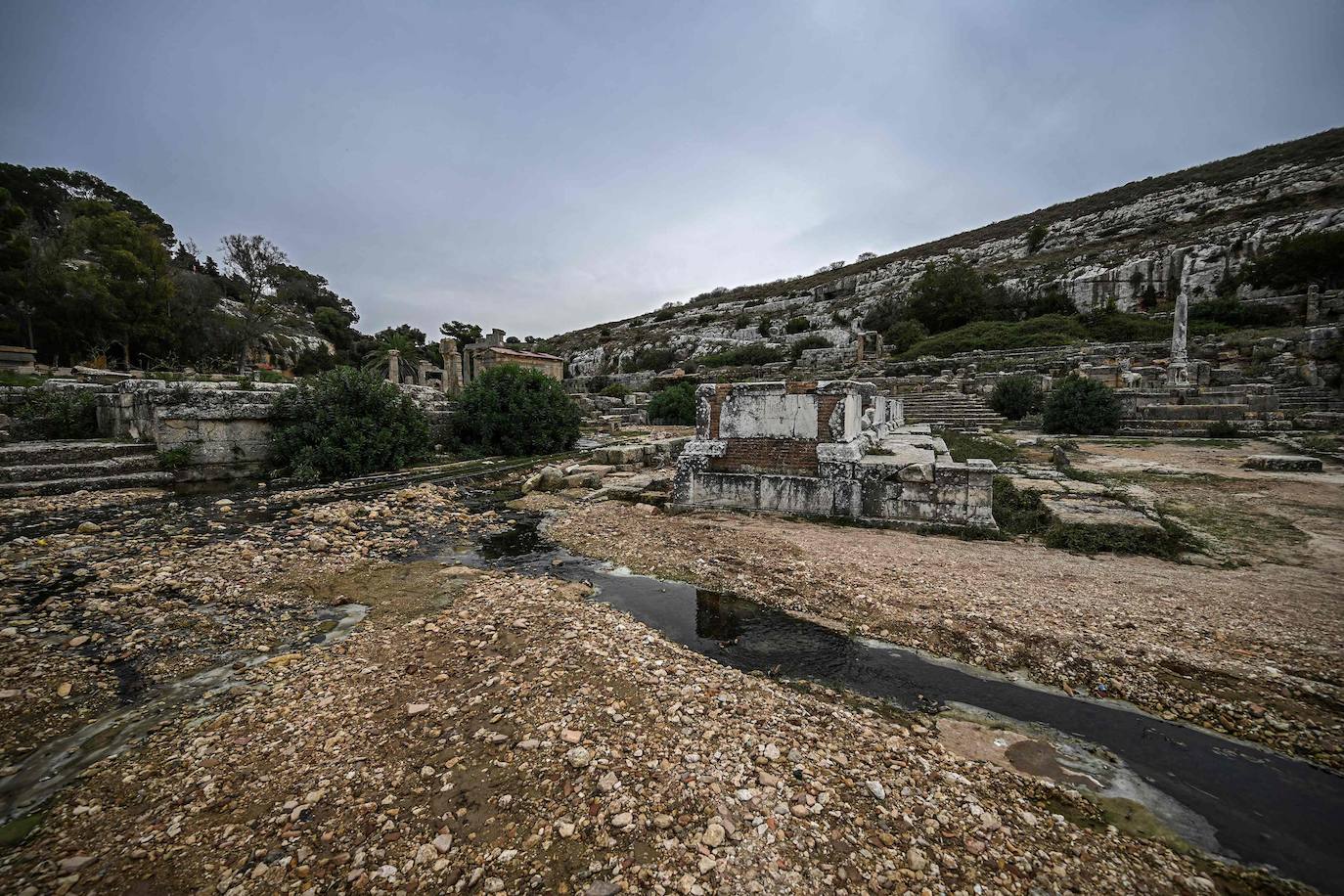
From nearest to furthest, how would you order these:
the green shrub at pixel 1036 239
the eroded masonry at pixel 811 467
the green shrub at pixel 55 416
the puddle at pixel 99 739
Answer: the puddle at pixel 99 739 → the eroded masonry at pixel 811 467 → the green shrub at pixel 55 416 → the green shrub at pixel 1036 239

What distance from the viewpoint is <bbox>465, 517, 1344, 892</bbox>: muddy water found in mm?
2059

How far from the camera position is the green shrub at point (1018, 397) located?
18422 millimetres

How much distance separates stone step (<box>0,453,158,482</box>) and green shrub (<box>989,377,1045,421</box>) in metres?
24.6

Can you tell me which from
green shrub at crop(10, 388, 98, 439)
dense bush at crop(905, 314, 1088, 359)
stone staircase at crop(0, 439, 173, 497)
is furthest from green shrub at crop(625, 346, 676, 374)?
stone staircase at crop(0, 439, 173, 497)

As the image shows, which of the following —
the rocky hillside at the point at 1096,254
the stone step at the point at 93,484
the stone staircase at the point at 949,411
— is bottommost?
the stone step at the point at 93,484

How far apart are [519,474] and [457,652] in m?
7.74

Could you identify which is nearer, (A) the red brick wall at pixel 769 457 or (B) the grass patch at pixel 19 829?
(B) the grass patch at pixel 19 829

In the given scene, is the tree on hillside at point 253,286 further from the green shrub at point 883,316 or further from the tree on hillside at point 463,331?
the green shrub at point 883,316

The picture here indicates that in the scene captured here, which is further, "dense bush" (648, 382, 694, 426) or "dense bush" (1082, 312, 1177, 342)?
"dense bush" (1082, 312, 1177, 342)

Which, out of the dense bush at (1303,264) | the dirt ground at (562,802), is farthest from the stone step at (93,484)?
the dense bush at (1303,264)

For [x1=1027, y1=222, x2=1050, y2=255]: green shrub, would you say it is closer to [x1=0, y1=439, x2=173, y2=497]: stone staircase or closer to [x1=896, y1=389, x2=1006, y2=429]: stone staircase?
[x1=896, y1=389, x2=1006, y2=429]: stone staircase

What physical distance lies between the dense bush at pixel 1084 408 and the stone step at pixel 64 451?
911 inches

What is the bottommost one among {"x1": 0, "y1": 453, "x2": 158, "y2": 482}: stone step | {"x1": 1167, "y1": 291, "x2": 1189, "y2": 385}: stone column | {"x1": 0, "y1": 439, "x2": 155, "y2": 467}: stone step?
{"x1": 0, "y1": 453, "x2": 158, "y2": 482}: stone step

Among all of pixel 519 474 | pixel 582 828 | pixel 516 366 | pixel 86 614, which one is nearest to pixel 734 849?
pixel 582 828
